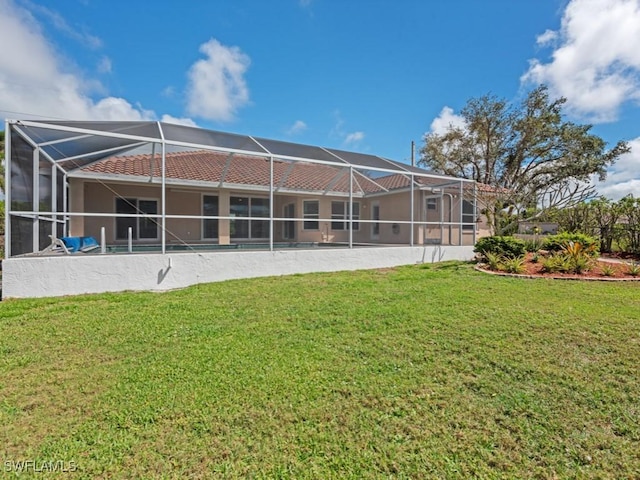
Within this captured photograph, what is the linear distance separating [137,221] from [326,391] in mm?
12140

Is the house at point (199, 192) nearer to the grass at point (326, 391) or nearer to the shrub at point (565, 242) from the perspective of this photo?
the shrub at point (565, 242)

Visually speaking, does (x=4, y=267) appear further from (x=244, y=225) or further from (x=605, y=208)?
(x=605, y=208)

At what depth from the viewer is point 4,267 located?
6316 millimetres

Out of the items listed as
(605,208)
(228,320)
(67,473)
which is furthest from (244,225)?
(605,208)

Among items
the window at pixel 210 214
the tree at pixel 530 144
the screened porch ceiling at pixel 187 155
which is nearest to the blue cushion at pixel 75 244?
the screened porch ceiling at pixel 187 155

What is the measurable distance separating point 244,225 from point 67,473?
459 inches

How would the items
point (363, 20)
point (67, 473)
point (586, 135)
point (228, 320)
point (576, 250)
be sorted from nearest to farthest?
point (67, 473)
point (228, 320)
point (576, 250)
point (363, 20)
point (586, 135)

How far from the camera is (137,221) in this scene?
12.7 meters

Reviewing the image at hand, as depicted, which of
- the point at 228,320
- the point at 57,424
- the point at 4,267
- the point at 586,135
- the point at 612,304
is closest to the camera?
the point at 57,424

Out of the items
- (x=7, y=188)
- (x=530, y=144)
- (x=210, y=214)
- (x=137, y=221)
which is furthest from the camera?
(x=530, y=144)

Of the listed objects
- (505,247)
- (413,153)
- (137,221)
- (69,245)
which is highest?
(413,153)

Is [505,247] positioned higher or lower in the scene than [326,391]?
higher

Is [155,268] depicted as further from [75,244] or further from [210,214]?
[210,214]

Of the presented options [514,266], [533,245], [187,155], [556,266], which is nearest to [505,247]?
[514,266]
